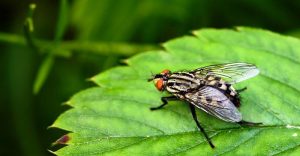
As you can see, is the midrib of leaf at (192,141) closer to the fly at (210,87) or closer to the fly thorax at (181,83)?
the fly at (210,87)

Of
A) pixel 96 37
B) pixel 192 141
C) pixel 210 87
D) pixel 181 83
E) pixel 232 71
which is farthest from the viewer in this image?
pixel 96 37

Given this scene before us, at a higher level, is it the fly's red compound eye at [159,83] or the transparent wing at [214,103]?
the fly's red compound eye at [159,83]

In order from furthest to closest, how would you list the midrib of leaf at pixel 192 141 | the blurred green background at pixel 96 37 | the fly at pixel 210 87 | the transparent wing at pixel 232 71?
1. the blurred green background at pixel 96 37
2. the transparent wing at pixel 232 71
3. the fly at pixel 210 87
4. the midrib of leaf at pixel 192 141

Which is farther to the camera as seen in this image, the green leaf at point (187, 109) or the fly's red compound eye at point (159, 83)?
the fly's red compound eye at point (159, 83)

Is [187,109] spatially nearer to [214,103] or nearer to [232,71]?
[214,103]

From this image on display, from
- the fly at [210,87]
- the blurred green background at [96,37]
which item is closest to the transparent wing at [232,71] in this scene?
the fly at [210,87]

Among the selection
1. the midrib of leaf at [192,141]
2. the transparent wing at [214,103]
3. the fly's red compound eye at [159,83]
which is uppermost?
the fly's red compound eye at [159,83]

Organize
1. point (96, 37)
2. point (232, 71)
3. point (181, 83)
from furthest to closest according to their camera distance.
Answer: point (96, 37) < point (232, 71) < point (181, 83)

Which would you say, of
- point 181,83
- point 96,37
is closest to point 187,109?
point 181,83
